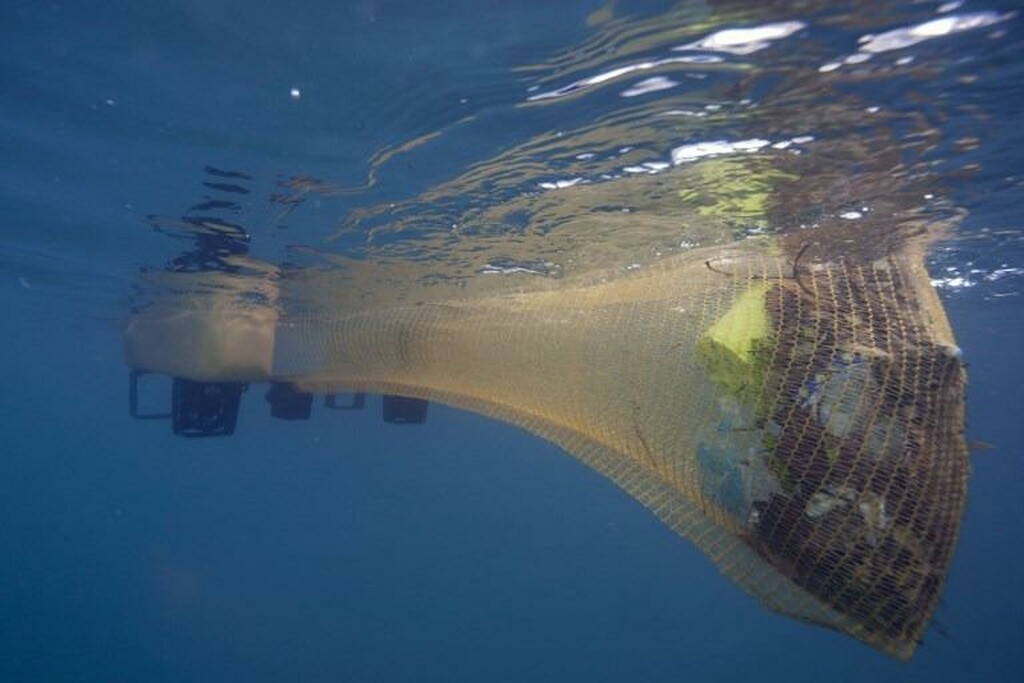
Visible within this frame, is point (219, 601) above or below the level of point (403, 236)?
below

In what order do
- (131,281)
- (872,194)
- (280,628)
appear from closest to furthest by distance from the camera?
(872,194) → (131,281) → (280,628)

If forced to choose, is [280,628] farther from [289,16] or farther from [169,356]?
[289,16]

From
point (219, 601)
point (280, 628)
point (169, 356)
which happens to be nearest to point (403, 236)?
point (169, 356)

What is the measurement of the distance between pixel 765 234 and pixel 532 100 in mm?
5739

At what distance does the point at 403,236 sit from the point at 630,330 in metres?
7.23

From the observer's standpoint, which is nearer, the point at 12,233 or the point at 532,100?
the point at 532,100

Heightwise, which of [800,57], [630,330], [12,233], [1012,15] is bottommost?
[12,233]

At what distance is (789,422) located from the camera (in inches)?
149

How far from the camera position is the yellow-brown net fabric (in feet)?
11.7

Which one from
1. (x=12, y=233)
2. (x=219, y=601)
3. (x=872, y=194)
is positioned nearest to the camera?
(x=872, y=194)

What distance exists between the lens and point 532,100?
6.73 metres

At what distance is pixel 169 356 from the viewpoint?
10039 mm

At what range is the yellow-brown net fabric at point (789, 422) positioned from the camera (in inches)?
140

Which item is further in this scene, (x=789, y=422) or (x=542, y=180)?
(x=542, y=180)
